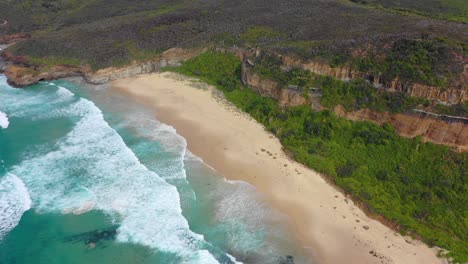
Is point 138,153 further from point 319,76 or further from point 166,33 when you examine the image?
point 166,33

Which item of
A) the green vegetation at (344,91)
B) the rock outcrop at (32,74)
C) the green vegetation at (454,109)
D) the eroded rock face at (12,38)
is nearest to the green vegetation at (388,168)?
the green vegetation at (344,91)

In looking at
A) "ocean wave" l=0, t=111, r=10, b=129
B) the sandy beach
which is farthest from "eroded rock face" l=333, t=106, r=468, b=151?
"ocean wave" l=0, t=111, r=10, b=129

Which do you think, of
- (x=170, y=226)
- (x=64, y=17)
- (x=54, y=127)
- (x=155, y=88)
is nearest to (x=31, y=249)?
(x=170, y=226)

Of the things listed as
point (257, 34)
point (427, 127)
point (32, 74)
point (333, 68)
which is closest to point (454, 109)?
point (427, 127)

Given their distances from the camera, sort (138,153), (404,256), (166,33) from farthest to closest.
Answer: (166,33) < (138,153) < (404,256)

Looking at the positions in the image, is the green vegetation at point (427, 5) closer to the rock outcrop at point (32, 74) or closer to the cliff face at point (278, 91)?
the cliff face at point (278, 91)

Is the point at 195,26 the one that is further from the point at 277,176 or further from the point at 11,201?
the point at 11,201
